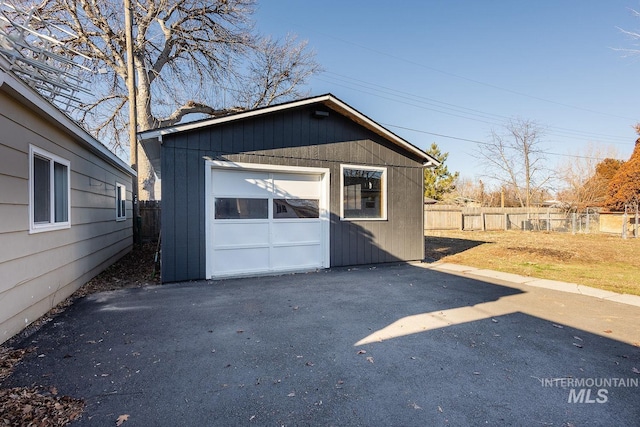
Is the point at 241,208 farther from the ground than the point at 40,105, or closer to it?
closer to it

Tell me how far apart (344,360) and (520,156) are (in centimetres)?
2745

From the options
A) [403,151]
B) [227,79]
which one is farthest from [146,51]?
[403,151]

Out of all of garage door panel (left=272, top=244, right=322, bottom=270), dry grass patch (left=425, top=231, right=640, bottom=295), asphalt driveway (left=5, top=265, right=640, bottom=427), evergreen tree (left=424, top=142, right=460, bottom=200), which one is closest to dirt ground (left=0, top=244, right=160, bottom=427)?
asphalt driveway (left=5, top=265, right=640, bottom=427)

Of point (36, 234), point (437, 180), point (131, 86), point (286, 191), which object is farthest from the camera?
point (437, 180)

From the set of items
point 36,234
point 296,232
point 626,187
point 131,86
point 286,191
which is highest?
point 131,86

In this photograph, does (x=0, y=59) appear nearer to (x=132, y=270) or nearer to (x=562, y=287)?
(x=132, y=270)

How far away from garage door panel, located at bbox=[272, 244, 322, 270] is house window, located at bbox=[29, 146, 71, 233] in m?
3.72

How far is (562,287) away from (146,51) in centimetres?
1707

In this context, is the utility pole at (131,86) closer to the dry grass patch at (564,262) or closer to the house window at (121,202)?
the house window at (121,202)

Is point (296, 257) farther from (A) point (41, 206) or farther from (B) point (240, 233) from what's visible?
(A) point (41, 206)

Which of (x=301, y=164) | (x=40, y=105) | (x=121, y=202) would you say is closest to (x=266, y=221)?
(x=301, y=164)

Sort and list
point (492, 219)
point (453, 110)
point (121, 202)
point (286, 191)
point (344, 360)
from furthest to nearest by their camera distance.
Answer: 1. point (492, 219)
2. point (453, 110)
3. point (121, 202)
4. point (286, 191)
5. point (344, 360)

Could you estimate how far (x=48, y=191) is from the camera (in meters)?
4.50

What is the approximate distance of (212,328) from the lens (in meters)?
3.76
